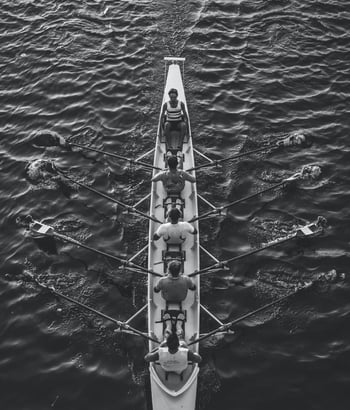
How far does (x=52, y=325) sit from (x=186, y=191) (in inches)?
260

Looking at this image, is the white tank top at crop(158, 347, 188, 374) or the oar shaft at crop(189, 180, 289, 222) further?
the oar shaft at crop(189, 180, 289, 222)

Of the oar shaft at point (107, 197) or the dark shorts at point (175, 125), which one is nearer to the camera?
the oar shaft at point (107, 197)

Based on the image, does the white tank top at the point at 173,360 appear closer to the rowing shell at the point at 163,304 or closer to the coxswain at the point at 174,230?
the rowing shell at the point at 163,304

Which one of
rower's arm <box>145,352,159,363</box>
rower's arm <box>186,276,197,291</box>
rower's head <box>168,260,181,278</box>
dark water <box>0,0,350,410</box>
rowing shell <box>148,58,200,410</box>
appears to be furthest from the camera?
rower's arm <box>186,276,197,291</box>

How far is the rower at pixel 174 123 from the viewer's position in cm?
1869

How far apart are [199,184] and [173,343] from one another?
26.7 feet

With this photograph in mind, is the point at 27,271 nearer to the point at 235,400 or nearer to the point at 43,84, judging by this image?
the point at 235,400

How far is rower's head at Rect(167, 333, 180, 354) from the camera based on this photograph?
454 inches

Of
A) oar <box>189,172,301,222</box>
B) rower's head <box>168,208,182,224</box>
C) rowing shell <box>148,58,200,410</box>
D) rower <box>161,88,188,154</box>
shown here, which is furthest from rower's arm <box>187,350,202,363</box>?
rower <box>161,88,188,154</box>

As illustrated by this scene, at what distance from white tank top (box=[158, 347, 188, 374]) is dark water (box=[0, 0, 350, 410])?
50.1 inches

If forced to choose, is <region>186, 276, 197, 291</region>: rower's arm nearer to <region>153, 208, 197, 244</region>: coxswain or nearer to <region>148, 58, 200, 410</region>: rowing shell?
<region>148, 58, 200, 410</region>: rowing shell

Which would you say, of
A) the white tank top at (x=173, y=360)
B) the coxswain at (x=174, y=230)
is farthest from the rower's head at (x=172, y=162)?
the white tank top at (x=173, y=360)

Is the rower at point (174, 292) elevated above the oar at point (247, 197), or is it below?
below

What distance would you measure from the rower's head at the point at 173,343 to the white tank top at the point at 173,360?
156 millimetres
